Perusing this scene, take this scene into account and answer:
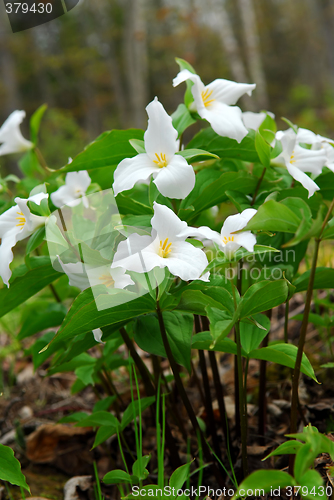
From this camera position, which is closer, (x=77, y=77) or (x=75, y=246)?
(x=75, y=246)

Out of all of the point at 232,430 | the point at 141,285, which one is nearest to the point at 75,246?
the point at 141,285

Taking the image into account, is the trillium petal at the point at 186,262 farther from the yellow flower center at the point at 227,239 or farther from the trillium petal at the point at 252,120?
the trillium petal at the point at 252,120

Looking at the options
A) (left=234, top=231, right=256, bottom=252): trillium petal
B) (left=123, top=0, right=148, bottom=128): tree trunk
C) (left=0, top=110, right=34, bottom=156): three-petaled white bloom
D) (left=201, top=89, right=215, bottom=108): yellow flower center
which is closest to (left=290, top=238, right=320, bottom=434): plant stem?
(left=234, top=231, right=256, bottom=252): trillium petal

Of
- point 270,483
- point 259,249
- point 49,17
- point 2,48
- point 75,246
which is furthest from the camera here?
point 2,48

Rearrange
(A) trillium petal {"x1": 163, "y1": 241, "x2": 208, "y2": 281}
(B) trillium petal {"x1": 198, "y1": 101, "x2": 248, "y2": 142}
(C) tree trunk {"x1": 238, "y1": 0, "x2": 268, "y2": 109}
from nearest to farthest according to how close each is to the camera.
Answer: (A) trillium petal {"x1": 163, "y1": 241, "x2": 208, "y2": 281} < (B) trillium petal {"x1": 198, "y1": 101, "x2": 248, "y2": 142} < (C) tree trunk {"x1": 238, "y1": 0, "x2": 268, "y2": 109}

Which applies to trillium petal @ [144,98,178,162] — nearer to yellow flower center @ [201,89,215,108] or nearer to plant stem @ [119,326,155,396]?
yellow flower center @ [201,89,215,108]

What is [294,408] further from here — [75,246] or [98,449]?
[98,449]

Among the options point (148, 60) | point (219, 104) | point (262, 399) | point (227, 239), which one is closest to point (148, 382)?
point (262, 399)


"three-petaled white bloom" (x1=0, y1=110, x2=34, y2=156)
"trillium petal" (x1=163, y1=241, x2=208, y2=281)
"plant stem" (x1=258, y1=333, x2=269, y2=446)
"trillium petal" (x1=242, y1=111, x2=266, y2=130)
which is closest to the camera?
"trillium petal" (x1=163, y1=241, x2=208, y2=281)
